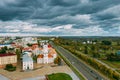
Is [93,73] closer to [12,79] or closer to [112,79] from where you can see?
[112,79]

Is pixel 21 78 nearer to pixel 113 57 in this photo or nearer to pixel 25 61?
pixel 25 61

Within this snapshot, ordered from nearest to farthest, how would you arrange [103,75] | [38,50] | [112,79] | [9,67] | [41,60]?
[112,79] < [103,75] < [9,67] < [41,60] < [38,50]

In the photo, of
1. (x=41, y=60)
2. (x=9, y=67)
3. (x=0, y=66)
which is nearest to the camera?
(x=9, y=67)

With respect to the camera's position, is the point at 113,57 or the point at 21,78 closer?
the point at 21,78

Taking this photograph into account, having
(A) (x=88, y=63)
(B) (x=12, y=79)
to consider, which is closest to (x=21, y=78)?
(B) (x=12, y=79)

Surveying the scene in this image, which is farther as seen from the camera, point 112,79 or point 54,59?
point 54,59

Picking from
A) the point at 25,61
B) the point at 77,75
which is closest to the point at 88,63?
the point at 77,75

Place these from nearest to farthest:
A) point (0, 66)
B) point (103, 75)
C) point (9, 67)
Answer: point (103, 75) → point (9, 67) → point (0, 66)
